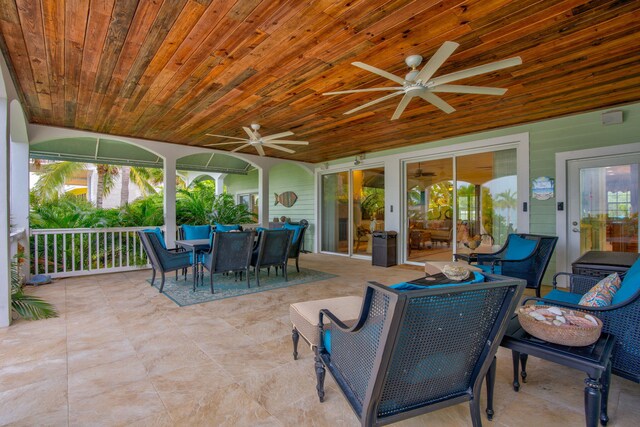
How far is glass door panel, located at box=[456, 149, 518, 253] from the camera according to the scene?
562 cm

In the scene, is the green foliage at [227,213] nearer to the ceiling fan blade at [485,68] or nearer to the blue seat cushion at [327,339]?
the ceiling fan blade at [485,68]

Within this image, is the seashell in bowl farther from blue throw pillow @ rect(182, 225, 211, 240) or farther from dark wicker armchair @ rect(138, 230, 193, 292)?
blue throw pillow @ rect(182, 225, 211, 240)

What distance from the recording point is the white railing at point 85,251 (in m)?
5.44

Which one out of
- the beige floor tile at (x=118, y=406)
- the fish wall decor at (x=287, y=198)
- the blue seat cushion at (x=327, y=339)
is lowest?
the beige floor tile at (x=118, y=406)

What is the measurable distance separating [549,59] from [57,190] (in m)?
12.7

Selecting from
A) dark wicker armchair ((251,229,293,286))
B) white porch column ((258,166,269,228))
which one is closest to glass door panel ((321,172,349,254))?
white porch column ((258,166,269,228))

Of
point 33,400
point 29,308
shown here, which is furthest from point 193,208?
point 33,400

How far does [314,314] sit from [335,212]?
6.63 m

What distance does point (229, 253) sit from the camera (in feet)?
15.6

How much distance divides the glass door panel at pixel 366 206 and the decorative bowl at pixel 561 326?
586 centimetres

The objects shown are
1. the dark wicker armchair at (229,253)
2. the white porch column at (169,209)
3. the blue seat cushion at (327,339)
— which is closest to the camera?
the blue seat cushion at (327,339)

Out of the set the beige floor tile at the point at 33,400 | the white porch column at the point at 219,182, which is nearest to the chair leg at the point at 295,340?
the beige floor tile at the point at 33,400

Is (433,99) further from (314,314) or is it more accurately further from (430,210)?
(430,210)

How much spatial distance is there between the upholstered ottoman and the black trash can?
436 cm
